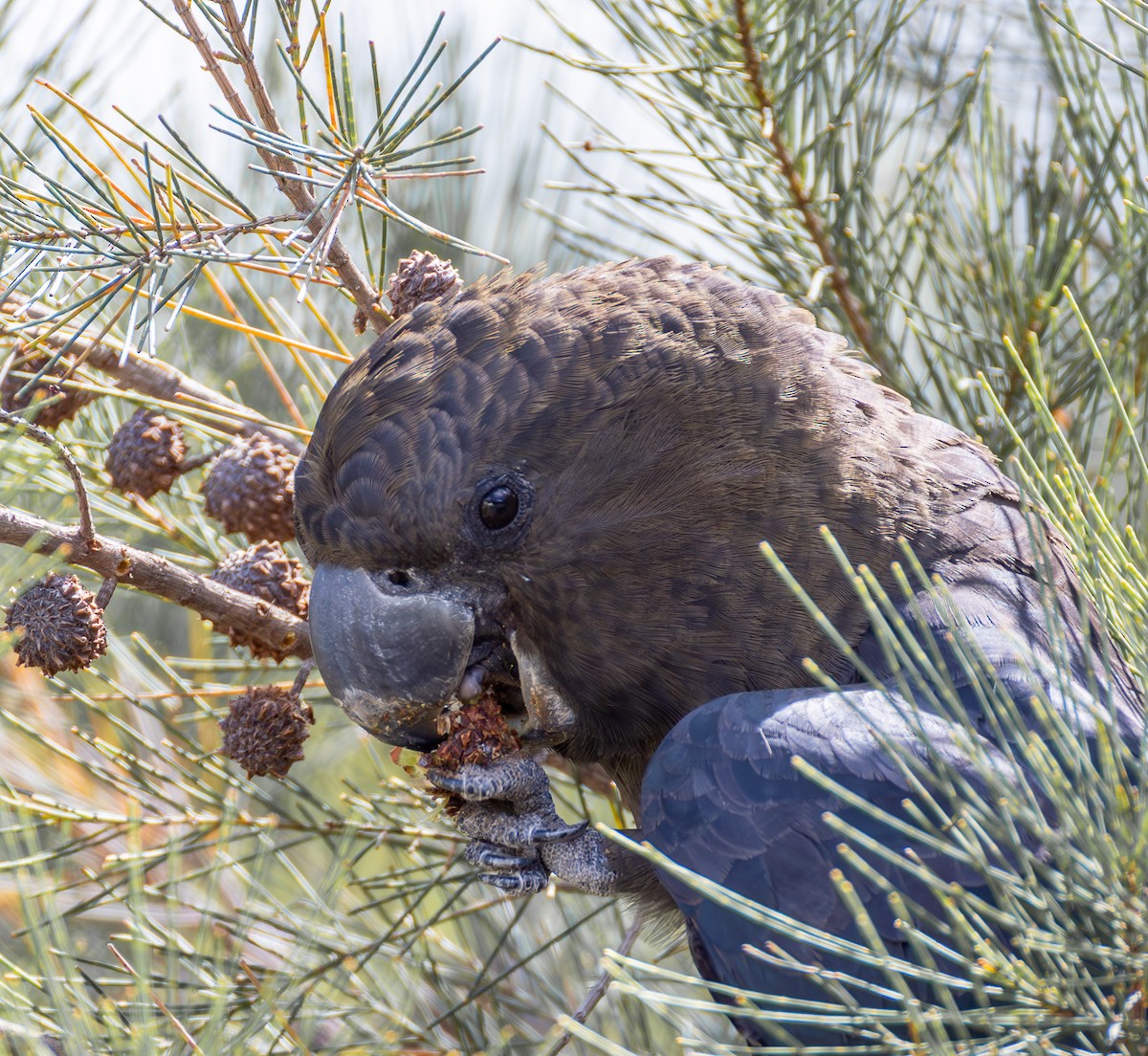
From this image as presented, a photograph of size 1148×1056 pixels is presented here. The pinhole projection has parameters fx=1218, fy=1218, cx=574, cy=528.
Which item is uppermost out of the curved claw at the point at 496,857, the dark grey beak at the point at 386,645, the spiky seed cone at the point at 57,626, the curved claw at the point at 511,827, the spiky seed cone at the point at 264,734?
the spiky seed cone at the point at 57,626

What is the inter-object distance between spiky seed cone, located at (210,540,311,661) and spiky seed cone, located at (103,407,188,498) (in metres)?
0.19

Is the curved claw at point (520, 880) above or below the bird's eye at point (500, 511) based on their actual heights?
below

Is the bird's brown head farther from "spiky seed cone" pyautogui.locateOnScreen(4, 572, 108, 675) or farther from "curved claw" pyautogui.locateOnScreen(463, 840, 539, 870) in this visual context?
"spiky seed cone" pyautogui.locateOnScreen(4, 572, 108, 675)

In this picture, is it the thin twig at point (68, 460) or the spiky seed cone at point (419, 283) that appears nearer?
the thin twig at point (68, 460)

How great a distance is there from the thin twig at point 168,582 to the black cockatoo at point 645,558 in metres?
0.13

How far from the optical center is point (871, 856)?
182 cm

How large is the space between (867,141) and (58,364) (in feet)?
5.69

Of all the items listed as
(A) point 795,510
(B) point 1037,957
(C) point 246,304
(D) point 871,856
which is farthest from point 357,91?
(B) point 1037,957

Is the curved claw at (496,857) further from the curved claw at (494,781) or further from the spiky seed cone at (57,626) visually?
the spiky seed cone at (57,626)

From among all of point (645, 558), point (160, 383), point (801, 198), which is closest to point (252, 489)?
point (160, 383)

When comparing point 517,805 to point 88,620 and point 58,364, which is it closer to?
point 88,620

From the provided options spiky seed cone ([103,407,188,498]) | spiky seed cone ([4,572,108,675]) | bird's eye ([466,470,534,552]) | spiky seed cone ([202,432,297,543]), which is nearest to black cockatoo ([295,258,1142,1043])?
bird's eye ([466,470,534,552])

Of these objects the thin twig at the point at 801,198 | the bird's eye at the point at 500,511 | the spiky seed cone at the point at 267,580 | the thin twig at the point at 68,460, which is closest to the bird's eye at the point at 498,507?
the bird's eye at the point at 500,511

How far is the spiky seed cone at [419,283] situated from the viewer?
87.3 inches
